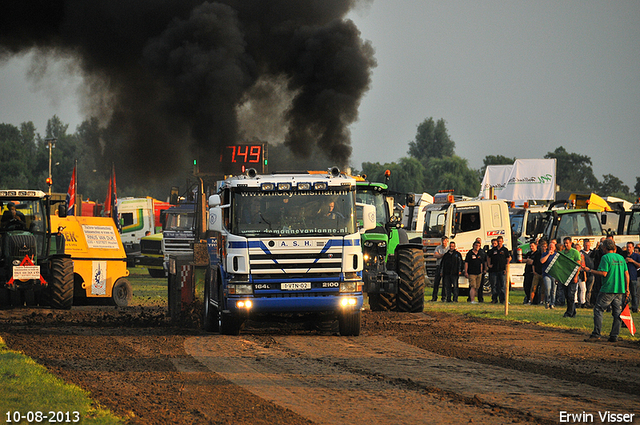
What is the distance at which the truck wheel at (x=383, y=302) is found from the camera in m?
18.7

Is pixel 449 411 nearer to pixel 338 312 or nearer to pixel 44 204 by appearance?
pixel 338 312

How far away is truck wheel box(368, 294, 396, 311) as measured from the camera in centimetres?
1867

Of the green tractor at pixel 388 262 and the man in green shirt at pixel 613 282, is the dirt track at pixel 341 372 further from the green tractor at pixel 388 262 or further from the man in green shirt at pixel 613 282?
the green tractor at pixel 388 262

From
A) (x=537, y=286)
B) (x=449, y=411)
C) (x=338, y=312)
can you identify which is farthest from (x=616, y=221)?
(x=449, y=411)

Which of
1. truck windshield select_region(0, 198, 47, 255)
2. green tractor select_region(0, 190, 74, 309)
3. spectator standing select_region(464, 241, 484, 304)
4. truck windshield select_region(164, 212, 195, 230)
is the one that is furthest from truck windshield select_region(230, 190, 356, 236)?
truck windshield select_region(164, 212, 195, 230)

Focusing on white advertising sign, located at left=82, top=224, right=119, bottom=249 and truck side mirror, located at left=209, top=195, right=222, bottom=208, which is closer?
truck side mirror, located at left=209, top=195, right=222, bottom=208

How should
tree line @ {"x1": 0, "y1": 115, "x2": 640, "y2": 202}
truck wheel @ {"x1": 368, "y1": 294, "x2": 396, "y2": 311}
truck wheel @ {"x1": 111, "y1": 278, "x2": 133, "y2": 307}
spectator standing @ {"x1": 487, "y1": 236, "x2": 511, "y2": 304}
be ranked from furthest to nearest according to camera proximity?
tree line @ {"x1": 0, "y1": 115, "x2": 640, "y2": 202}, spectator standing @ {"x1": 487, "y1": 236, "x2": 511, "y2": 304}, truck wheel @ {"x1": 111, "y1": 278, "x2": 133, "y2": 307}, truck wheel @ {"x1": 368, "y1": 294, "x2": 396, "y2": 311}

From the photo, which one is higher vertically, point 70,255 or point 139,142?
point 139,142

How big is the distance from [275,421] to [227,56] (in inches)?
1073

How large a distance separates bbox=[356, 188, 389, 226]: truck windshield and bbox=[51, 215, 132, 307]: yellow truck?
7335mm

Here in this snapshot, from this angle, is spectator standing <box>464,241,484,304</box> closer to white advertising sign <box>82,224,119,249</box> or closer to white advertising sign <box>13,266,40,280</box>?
white advertising sign <box>82,224,119,249</box>

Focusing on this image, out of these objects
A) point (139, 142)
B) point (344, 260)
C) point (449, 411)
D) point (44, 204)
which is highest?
point (139, 142)

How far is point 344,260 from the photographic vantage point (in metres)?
13.5

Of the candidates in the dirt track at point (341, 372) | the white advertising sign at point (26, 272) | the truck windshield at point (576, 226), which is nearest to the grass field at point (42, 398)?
the dirt track at point (341, 372)
